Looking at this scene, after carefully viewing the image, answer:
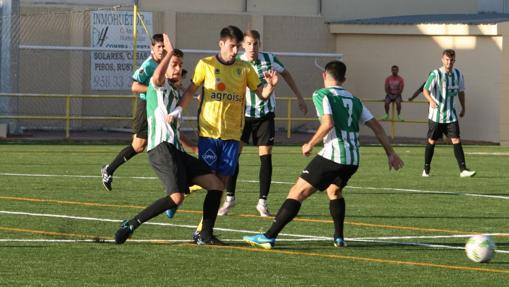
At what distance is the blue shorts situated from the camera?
38.8 ft

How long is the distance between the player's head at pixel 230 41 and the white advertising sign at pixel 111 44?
22.8 m

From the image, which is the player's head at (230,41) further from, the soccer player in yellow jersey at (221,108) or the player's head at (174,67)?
the player's head at (174,67)

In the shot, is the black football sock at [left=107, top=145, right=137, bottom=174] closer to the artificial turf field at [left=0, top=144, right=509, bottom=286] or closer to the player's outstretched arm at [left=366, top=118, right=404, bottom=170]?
the artificial turf field at [left=0, top=144, right=509, bottom=286]

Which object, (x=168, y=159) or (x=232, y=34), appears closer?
(x=168, y=159)

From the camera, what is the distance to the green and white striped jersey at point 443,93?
68.2 feet

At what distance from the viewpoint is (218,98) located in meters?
11.8

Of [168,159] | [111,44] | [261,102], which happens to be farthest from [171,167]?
[111,44]

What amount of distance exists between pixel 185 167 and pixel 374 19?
27.5m

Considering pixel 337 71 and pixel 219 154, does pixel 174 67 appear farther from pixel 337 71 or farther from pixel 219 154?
pixel 337 71

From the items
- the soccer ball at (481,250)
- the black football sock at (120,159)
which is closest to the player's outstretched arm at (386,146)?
the soccer ball at (481,250)

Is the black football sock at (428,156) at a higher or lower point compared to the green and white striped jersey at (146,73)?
lower

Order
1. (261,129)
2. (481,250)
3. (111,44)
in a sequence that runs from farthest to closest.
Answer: (111,44), (261,129), (481,250)

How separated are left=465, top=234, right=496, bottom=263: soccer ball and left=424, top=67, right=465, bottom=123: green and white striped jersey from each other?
33.1 feet

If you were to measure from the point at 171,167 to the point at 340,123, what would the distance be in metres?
1.55
